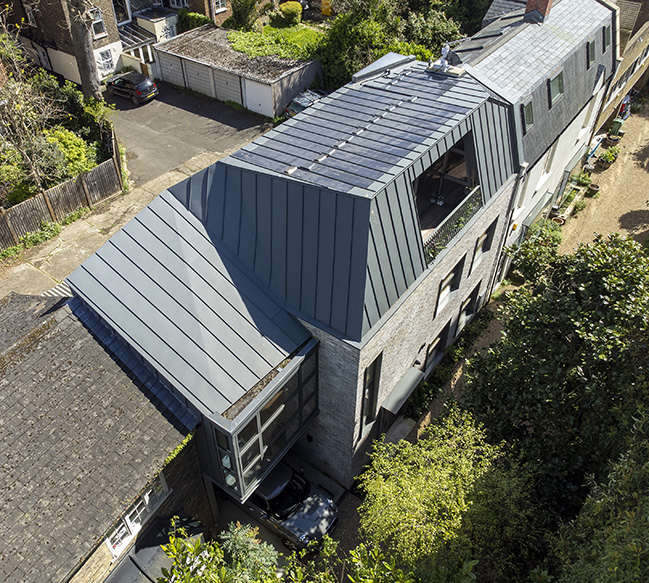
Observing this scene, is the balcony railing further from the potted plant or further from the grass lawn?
the grass lawn

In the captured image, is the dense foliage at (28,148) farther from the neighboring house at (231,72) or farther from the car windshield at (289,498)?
the car windshield at (289,498)

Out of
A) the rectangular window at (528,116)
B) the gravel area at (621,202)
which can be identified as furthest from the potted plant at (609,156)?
the rectangular window at (528,116)

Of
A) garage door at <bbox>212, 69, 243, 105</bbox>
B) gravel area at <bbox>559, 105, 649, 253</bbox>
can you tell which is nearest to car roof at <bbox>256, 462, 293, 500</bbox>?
gravel area at <bbox>559, 105, 649, 253</bbox>

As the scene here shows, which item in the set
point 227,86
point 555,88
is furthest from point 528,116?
point 227,86

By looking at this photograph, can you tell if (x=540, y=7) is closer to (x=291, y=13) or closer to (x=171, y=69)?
(x=171, y=69)

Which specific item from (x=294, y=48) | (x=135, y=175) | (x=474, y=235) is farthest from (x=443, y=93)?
(x=294, y=48)

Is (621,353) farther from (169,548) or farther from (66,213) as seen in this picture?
(66,213)
